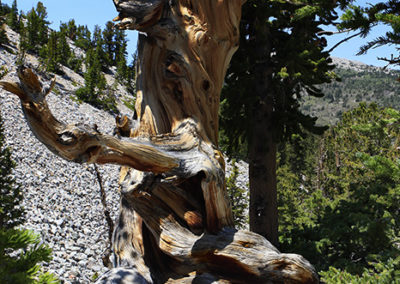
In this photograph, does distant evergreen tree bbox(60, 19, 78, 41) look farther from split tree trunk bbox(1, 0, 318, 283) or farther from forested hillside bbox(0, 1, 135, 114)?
split tree trunk bbox(1, 0, 318, 283)

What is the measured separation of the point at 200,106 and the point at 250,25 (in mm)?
3085

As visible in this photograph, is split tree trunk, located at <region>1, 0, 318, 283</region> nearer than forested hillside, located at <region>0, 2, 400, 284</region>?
Yes

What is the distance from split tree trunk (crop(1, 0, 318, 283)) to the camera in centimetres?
267

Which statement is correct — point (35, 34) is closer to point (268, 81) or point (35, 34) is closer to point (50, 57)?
point (50, 57)

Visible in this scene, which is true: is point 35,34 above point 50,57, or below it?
above

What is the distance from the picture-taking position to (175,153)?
3344 millimetres

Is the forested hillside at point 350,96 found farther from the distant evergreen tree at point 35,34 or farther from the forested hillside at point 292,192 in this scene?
the forested hillside at point 292,192

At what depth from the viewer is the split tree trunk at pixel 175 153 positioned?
267 cm

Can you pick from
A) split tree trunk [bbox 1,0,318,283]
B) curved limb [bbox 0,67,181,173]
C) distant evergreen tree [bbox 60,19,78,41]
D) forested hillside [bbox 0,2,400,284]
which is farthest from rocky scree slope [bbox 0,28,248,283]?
distant evergreen tree [bbox 60,19,78,41]

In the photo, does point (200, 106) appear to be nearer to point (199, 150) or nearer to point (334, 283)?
point (199, 150)

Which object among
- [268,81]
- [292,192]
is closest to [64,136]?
[268,81]

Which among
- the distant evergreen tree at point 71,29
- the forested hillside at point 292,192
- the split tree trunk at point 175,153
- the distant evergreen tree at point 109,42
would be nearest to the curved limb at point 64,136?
the split tree trunk at point 175,153

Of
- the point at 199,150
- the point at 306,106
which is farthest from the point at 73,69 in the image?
the point at 306,106

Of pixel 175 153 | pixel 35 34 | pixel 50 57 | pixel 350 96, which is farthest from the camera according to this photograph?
pixel 350 96
